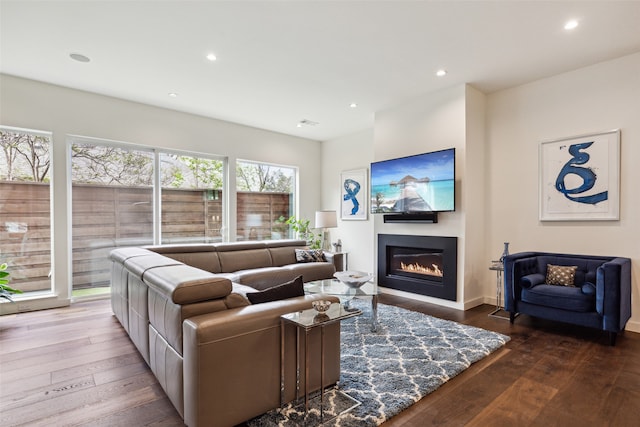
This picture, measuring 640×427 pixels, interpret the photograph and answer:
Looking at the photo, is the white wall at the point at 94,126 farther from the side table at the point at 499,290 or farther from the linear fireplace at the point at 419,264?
the side table at the point at 499,290

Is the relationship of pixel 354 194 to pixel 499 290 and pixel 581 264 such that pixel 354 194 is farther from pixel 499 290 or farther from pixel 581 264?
pixel 581 264

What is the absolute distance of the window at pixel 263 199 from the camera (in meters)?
6.10

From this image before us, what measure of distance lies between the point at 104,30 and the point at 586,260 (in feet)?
17.5

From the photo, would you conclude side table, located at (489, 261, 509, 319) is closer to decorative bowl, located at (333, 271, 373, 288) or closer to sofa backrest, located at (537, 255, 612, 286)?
sofa backrest, located at (537, 255, 612, 286)

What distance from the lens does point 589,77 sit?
365 cm

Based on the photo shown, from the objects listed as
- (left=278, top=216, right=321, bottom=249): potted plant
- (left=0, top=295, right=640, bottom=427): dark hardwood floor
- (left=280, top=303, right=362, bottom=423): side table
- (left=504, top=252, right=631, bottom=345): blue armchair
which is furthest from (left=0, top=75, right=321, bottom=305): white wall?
(left=504, top=252, right=631, bottom=345): blue armchair

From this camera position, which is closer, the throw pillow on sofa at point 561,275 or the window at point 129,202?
the throw pillow on sofa at point 561,275

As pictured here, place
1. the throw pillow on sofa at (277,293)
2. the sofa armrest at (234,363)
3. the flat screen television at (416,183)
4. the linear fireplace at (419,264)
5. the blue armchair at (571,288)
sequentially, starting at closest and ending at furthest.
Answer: the sofa armrest at (234,363) → the throw pillow on sofa at (277,293) → the blue armchair at (571,288) → the flat screen television at (416,183) → the linear fireplace at (419,264)

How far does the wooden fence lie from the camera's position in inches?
159

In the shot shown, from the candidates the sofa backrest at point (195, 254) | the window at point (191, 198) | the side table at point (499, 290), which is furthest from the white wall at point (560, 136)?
the window at point (191, 198)

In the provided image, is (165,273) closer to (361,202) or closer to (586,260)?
(586,260)

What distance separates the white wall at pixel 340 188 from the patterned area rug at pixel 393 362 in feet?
7.87

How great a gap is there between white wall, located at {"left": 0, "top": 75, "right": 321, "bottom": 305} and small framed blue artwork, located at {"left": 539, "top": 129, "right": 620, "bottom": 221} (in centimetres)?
459

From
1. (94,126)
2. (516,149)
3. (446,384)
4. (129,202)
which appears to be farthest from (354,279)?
(94,126)
